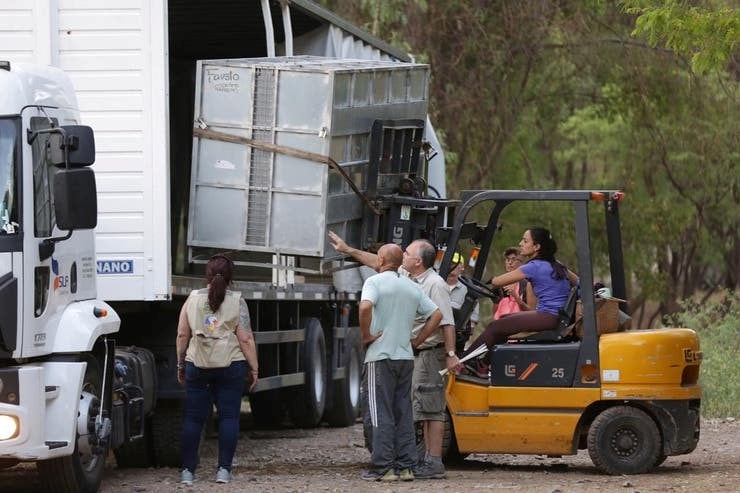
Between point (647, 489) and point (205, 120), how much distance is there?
4531 millimetres

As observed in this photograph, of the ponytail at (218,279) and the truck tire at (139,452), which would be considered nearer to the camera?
the ponytail at (218,279)

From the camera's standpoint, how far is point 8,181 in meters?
8.68

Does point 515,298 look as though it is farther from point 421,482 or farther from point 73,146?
point 73,146

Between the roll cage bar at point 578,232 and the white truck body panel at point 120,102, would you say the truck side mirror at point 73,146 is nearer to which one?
the white truck body panel at point 120,102

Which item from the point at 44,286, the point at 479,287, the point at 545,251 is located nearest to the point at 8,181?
the point at 44,286

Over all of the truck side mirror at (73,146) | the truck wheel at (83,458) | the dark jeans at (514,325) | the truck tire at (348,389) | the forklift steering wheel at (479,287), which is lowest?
the truck tire at (348,389)

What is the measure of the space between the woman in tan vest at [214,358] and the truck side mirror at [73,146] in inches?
75.3

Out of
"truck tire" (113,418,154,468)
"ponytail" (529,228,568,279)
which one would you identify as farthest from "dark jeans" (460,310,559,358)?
"truck tire" (113,418,154,468)

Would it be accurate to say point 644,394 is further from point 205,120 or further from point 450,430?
point 205,120

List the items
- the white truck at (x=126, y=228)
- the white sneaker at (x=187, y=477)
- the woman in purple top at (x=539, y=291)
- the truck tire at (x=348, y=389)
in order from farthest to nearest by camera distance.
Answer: the truck tire at (x=348, y=389)
the woman in purple top at (x=539, y=291)
the white sneaker at (x=187, y=477)
the white truck at (x=126, y=228)

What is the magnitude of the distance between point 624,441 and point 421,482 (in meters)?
1.57

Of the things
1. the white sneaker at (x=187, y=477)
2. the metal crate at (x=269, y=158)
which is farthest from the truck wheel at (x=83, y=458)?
the metal crate at (x=269, y=158)

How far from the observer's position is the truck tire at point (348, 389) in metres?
17.0

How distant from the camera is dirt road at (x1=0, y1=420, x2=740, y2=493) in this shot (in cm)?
1030
